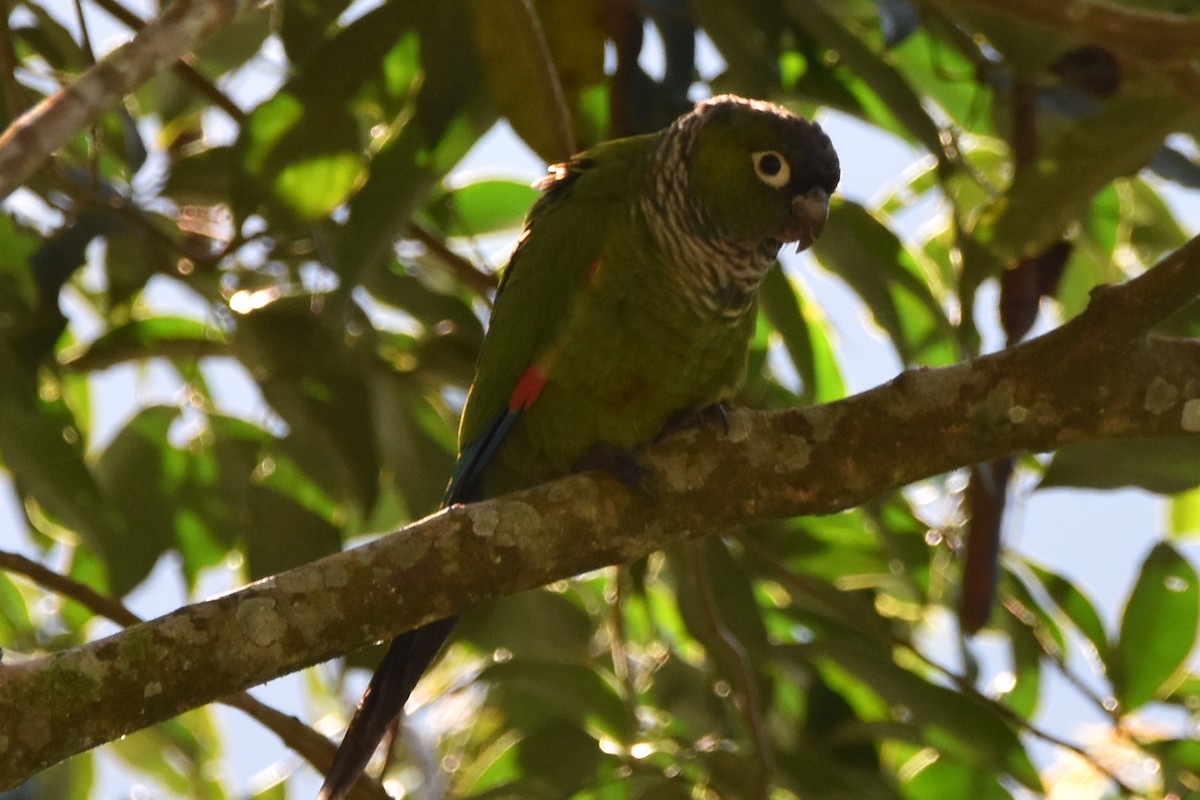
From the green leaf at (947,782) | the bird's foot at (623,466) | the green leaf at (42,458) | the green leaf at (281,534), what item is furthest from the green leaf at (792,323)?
the green leaf at (42,458)

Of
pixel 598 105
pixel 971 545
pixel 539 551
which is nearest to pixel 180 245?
pixel 598 105

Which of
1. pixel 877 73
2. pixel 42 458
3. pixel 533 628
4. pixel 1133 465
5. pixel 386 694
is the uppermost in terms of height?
pixel 42 458

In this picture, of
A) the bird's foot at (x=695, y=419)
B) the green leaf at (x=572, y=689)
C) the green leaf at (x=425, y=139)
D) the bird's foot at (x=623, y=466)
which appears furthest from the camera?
the green leaf at (x=572, y=689)

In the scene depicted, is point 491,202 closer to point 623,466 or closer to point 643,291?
point 643,291

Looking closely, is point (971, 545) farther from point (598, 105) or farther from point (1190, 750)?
point (598, 105)

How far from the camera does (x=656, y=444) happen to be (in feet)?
6.82

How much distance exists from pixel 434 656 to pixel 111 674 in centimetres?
71

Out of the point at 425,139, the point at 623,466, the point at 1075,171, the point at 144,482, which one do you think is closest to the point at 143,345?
the point at 144,482

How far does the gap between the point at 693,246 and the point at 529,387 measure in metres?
0.38

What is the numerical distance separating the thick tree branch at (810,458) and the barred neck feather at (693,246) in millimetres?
366

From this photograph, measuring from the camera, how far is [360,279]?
2316 mm

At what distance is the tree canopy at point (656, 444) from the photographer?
185cm

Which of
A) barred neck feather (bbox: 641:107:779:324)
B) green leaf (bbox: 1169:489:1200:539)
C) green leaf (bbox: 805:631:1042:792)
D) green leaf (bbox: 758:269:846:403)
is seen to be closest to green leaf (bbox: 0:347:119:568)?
barred neck feather (bbox: 641:107:779:324)

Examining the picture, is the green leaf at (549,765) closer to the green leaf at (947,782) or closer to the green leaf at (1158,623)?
the green leaf at (947,782)
